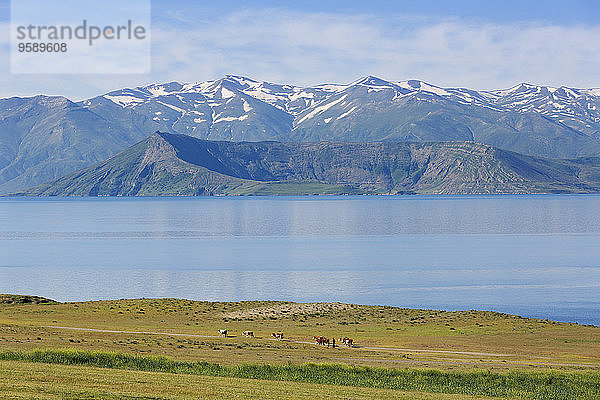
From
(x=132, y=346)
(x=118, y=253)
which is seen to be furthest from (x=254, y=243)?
(x=132, y=346)

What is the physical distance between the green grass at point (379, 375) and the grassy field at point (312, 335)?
0.82 feet

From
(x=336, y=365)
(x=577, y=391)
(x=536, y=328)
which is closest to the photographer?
(x=577, y=391)

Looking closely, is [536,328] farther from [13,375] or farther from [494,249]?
[494,249]

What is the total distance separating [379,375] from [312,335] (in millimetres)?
25592

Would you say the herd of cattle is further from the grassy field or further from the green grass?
the green grass

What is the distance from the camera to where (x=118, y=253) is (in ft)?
532

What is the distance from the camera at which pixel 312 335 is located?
64000 millimetres

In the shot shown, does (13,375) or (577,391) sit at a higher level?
(13,375)

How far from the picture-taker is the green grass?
35500 millimetres

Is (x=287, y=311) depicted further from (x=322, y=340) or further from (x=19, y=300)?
(x=19, y=300)

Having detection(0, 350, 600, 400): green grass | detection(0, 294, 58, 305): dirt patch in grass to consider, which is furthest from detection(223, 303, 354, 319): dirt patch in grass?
detection(0, 350, 600, 400): green grass

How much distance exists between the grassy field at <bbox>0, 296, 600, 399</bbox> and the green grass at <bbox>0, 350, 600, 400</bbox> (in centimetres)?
25

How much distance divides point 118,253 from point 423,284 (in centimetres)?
7661

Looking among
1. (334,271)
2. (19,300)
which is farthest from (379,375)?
(334,271)
